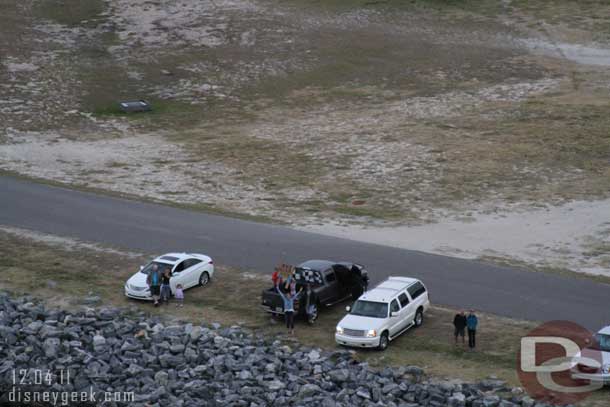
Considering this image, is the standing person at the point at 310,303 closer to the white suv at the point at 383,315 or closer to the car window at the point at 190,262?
the white suv at the point at 383,315

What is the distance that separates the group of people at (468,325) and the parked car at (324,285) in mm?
4640

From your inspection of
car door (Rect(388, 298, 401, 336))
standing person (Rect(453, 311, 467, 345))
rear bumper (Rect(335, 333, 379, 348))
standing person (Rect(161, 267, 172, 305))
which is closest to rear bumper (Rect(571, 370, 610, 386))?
standing person (Rect(453, 311, 467, 345))

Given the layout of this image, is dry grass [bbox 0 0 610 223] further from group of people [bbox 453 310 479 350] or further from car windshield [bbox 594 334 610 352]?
car windshield [bbox 594 334 610 352]

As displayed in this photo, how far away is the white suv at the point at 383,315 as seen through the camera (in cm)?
2716

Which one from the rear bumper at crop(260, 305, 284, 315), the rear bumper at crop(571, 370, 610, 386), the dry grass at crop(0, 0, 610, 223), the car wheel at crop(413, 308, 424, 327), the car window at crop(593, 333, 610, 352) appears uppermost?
the car window at crop(593, 333, 610, 352)

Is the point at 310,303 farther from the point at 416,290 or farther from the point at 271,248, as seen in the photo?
the point at 271,248

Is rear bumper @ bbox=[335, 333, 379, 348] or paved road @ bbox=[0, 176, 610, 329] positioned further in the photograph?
paved road @ bbox=[0, 176, 610, 329]

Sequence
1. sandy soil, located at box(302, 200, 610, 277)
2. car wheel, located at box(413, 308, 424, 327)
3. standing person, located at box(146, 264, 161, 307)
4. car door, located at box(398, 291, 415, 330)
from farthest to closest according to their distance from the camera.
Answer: sandy soil, located at box(302, 200, 610, 277) → standing person, located at box(146, 264, 161, 307) → car wheel, located at box(413, 308, 424, 327) → car door, located at box(398, 291, 415, 330)

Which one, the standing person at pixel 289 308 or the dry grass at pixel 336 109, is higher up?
the standing person at pixel 289 308

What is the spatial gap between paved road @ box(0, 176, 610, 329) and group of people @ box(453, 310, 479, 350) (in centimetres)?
307

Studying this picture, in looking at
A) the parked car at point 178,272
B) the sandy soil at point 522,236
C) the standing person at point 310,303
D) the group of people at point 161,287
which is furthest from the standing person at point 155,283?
the sandy soil at point 522,236

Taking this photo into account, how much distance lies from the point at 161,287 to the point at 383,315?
786 cm

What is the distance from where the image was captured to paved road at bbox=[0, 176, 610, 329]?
102 ft

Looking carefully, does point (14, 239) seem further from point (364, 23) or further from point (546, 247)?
point (364, 23)
